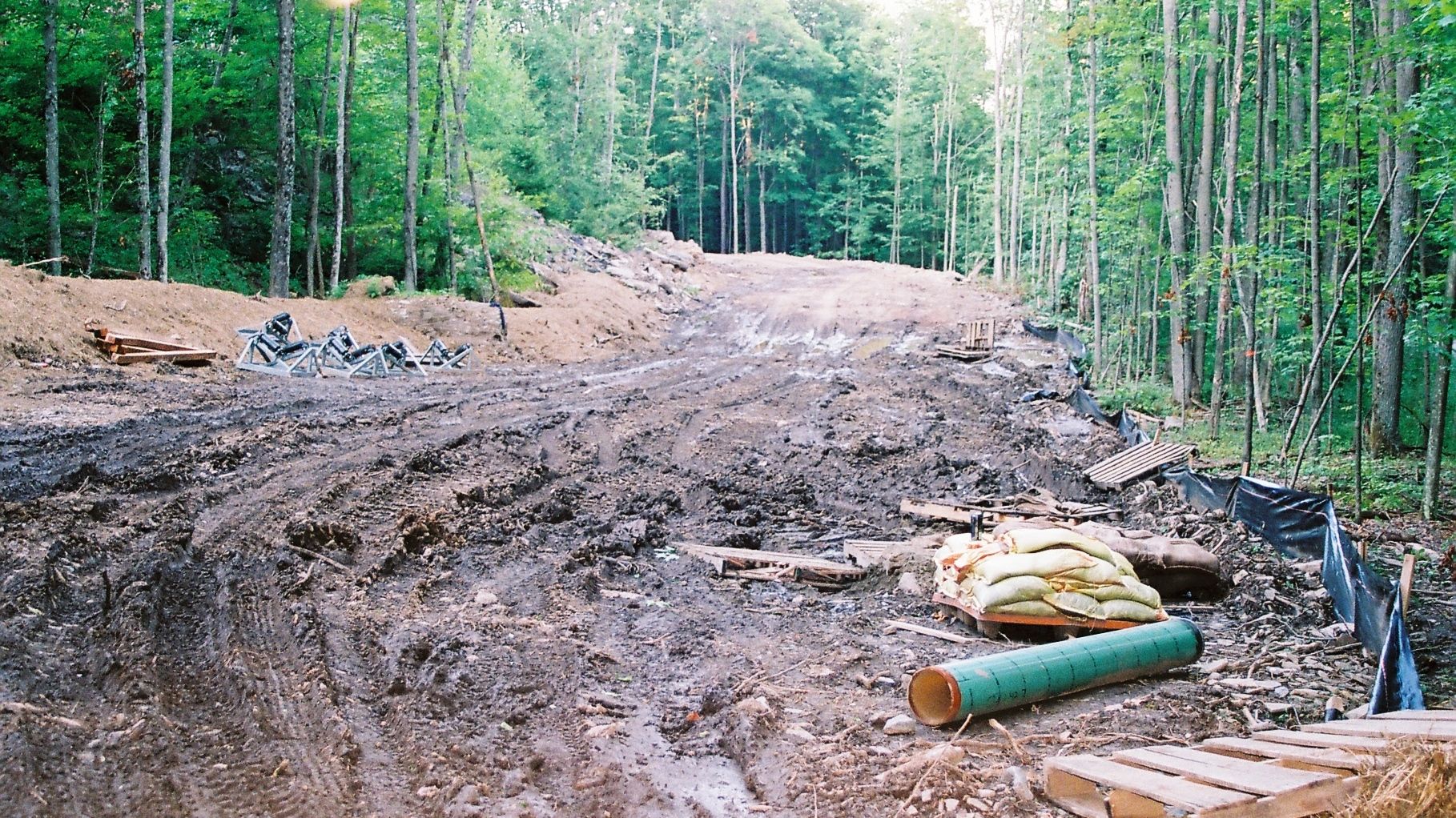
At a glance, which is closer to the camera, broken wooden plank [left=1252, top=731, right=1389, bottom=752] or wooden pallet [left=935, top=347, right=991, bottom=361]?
broken wooden plank [left=1252, top=731, right=1389, bottom=752]

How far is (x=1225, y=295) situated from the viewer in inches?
523

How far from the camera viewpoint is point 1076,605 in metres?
7.03

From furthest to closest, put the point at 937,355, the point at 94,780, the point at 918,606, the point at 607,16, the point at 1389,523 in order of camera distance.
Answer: the point at 607,16, the point at 937,355, the point at 1389,523, the point at 918,606, the point at 94,780

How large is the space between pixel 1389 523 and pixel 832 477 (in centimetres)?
629

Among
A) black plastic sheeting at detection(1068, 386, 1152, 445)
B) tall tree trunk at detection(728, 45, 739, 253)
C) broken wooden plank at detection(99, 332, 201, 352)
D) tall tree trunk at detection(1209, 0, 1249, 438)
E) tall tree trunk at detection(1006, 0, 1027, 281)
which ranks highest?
tall tree trunk at detection(728, 45, 739, 253)

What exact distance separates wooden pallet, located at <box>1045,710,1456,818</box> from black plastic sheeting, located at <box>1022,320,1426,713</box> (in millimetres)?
789

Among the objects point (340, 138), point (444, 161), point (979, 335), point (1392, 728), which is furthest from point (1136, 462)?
point (444, 161)

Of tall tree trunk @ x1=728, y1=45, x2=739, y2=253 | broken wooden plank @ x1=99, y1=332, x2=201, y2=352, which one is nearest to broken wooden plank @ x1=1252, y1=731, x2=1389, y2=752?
broken wooden plank @ x1=99, y1=332, x2=201, y2=352

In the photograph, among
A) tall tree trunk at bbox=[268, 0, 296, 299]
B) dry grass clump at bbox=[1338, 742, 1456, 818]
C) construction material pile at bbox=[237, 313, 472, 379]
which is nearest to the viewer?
dry grass clump at bbox=[1338, 742, 1456, 818]

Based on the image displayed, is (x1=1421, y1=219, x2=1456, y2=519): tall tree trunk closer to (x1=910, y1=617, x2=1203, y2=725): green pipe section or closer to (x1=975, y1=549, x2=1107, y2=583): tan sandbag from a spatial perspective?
(x1=975, y1=549, x2=1107, y2=583): tan sandbag

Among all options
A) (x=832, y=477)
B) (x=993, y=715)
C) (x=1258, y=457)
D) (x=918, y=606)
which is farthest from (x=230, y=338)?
(x=1258, y=457)

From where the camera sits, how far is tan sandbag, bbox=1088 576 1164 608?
712cm

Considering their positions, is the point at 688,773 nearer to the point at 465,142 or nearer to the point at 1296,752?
the point at 1296,752

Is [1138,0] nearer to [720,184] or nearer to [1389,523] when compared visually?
[1389,523]
